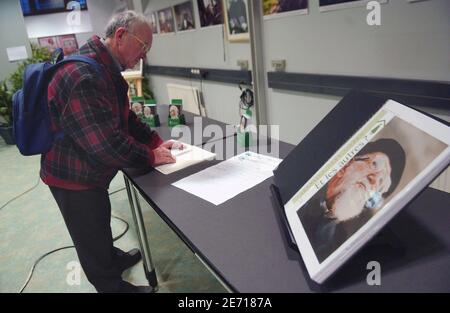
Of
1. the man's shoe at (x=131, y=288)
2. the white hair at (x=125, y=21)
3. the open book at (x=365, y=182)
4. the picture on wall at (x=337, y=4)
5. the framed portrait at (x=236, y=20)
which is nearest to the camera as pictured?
the open book at (x=365, y=182)

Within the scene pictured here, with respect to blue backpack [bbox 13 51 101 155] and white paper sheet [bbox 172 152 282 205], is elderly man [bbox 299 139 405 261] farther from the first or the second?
blue backpack [bbox 13 51 101 155]

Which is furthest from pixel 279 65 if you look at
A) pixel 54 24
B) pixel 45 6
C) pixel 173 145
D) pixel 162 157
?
pixel 45 6

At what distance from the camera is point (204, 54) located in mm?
3082

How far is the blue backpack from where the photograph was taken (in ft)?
3.77

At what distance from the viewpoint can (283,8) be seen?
2.06 m

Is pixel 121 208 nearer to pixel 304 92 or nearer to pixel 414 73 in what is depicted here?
pixel 304 92

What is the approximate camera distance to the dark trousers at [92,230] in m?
1.32

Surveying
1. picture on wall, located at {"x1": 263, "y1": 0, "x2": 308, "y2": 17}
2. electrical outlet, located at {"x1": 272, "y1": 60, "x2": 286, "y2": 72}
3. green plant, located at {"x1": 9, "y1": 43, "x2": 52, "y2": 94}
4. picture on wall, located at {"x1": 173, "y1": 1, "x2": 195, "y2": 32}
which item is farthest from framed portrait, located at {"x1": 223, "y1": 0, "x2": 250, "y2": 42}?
green plant, located at {"x1": 9, "y1": 43, "x2": 52, "y2": 94}

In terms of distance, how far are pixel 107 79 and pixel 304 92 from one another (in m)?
1.37

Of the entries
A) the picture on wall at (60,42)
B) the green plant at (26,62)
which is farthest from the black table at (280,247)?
the picture on wall at (60,42)

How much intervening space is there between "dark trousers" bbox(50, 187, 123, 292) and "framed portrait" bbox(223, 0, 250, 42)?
167cm

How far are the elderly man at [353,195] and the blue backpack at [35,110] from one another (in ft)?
3.02

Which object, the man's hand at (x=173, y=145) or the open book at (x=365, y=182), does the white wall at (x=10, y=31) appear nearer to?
the man's hand at (x=173, y=145)

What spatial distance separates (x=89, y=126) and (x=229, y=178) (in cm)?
55
